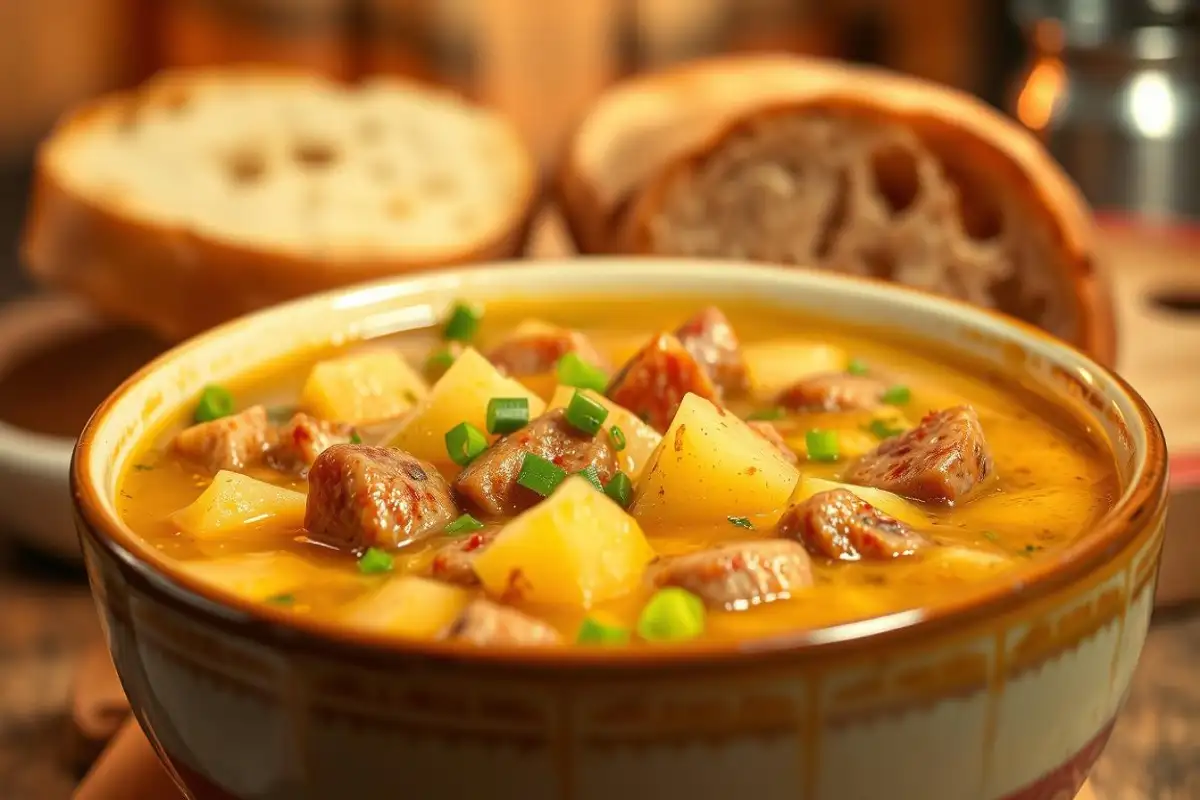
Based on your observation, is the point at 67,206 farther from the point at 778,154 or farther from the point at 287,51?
the point at 287,51

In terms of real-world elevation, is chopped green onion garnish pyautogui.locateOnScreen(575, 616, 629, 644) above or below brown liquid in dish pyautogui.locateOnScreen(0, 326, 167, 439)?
above

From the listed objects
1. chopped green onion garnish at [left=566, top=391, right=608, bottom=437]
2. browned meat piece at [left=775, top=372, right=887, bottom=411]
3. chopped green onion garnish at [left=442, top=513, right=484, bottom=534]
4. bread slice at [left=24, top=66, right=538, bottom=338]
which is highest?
chopped green onion garnish at [left=566, top=391, right=608, bottom=437]

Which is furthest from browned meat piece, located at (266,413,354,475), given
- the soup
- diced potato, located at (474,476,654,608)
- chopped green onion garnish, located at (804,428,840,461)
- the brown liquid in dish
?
the brown liquid in dish

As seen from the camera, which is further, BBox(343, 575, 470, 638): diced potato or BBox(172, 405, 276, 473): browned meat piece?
BBox(172, 405, 276, 473): browned meat piece

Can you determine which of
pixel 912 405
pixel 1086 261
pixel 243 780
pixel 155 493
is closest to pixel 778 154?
pixel 1086 261

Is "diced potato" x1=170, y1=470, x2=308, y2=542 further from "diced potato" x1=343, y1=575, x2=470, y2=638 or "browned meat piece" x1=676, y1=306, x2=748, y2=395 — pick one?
"browned meat piece" x1=676, y1=306, x2=748, y2=395

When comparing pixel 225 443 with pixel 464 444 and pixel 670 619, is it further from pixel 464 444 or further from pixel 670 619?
pixel 670 619

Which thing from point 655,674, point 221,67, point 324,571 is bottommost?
point 221,67
